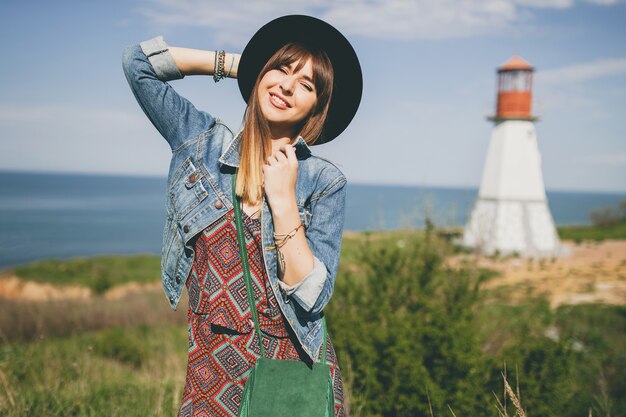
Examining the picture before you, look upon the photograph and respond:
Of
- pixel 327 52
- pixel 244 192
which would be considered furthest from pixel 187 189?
pixel 327 52

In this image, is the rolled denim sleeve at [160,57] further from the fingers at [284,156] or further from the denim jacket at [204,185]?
the fingers at [284,156]

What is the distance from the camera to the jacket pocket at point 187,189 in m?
1.75

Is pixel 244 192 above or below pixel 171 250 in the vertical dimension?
above

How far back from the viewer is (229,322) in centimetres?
169

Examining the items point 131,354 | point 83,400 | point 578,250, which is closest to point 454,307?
point 83,400

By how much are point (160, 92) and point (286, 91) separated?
0.42m

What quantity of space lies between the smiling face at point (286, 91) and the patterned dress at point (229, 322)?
374mm

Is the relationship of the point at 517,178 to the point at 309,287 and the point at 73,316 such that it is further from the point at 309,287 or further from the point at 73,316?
the point at 309,287

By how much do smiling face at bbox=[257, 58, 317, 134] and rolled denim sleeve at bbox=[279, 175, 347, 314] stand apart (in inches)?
11.3

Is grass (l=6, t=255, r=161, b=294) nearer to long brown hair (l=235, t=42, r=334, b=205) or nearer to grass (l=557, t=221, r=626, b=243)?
long brown hair (l=235, t=42, r=334, b=205)

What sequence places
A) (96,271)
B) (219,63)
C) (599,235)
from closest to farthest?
(219,63) → (96,271) → (599,235)

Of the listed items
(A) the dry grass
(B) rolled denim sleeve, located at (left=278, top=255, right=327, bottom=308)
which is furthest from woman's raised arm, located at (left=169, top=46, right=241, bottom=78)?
(A) the dry grass

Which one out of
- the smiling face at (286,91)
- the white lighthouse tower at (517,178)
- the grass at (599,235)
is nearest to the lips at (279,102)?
the smiling face at (286,91)

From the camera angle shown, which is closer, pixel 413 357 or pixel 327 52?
pixel 327 52
